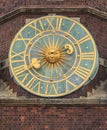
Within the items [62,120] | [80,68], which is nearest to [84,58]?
[80,68]

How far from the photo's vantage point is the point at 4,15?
69.2 ft

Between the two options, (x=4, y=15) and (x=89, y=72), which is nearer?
(x=89, y=72)

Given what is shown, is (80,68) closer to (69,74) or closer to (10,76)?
(69,74)

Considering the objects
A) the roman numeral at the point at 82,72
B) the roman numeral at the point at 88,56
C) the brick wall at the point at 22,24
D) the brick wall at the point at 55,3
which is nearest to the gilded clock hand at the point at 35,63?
the brick wall at the point at 22,24

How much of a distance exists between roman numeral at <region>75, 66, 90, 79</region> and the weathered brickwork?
3.10 feet

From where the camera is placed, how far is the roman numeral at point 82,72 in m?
19.6

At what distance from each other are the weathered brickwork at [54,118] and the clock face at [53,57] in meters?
0.52

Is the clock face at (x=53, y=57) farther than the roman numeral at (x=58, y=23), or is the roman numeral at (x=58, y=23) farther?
the roman numeral at (x=58, y=23)

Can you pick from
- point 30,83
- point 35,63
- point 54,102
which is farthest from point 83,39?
point 54,102

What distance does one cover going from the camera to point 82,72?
773 inches

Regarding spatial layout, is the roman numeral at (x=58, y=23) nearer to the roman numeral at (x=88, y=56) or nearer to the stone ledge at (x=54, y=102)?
the roman numeral at (x=88, y=56)

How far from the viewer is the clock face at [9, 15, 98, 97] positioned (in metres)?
19.5

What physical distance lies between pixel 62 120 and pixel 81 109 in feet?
1.78

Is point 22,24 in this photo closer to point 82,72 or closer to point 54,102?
point 82,72
